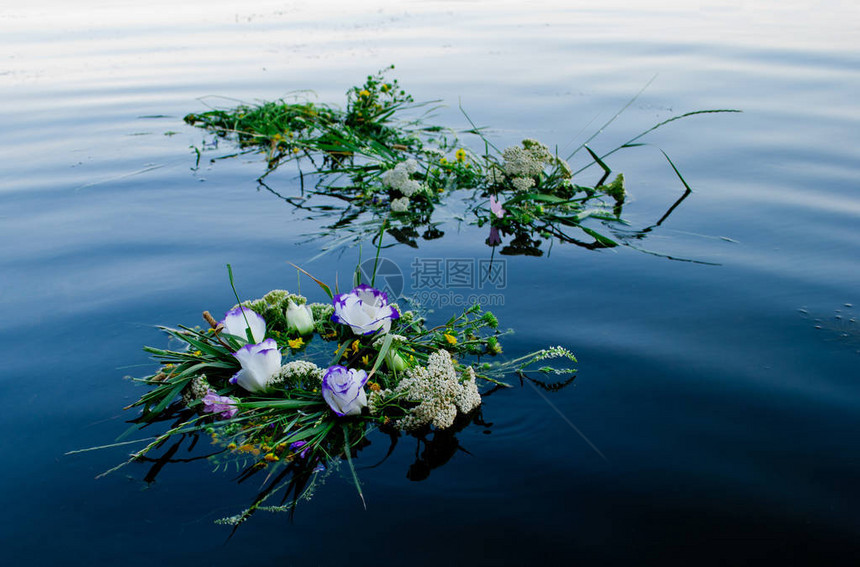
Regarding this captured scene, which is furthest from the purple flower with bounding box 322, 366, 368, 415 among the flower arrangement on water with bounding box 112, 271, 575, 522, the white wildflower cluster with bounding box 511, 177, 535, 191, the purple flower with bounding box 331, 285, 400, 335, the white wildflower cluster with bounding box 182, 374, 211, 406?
the white wildflower cluster with bounding box 511, 177, 535, 191

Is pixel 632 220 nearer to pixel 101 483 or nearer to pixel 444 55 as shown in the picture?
pixel 101 483

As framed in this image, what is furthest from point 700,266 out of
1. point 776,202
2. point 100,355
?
point 100,355

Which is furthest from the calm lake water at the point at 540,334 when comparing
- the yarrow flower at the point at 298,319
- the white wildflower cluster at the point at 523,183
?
the yarrow flower at the point at 298,319

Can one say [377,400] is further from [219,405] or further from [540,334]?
[540,334]

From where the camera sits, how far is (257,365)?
2199mm

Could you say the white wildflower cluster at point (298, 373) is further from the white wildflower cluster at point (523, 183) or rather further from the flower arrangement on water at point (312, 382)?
the white wildflower cluster at point (523, 183)

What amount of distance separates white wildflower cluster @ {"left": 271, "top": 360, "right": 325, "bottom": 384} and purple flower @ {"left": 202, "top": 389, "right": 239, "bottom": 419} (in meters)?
0.16

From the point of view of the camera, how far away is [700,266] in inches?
134

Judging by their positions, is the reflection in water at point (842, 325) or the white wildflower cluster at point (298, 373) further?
the reflection in water at point (842, 325)

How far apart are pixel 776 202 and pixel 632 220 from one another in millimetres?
980

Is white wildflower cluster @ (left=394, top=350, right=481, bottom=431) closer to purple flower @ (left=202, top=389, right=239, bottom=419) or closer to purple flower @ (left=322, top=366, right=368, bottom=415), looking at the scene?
purple flower @ (left=322, top=366, right=368, bottom=415)

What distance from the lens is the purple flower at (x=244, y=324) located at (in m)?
2.35

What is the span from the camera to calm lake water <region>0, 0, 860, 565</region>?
1849mm

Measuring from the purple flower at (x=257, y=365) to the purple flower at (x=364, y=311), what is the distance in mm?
292
